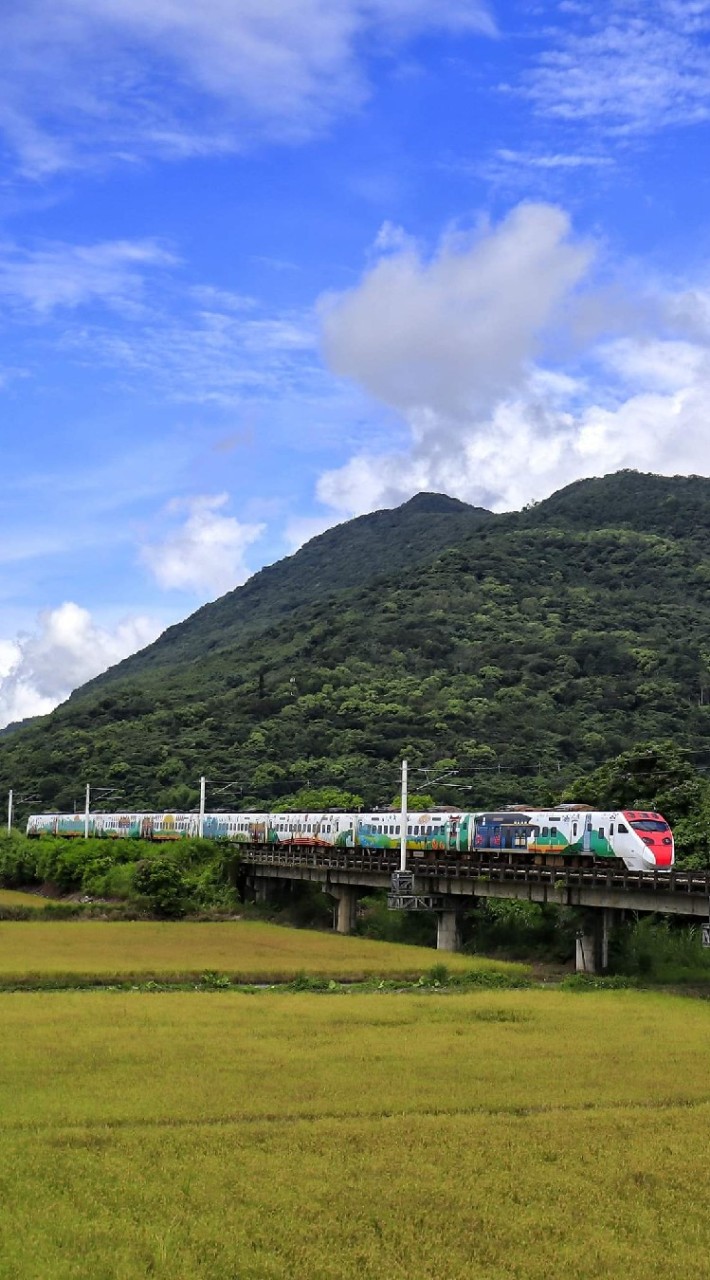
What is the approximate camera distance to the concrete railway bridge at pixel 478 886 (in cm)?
5269

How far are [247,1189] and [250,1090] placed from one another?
26.0 ft

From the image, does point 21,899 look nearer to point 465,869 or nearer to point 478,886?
point 465,869

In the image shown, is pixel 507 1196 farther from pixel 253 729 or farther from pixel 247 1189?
pixel 253 729

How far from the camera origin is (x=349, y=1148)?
24844 millimetres

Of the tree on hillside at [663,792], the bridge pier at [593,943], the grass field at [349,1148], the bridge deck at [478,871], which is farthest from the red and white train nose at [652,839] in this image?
the grass field at [349,1148]

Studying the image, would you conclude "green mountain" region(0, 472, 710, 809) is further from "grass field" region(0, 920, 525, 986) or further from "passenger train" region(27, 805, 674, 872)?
"grass field" region(0, 920, 525, 986)

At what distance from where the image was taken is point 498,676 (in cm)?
17125

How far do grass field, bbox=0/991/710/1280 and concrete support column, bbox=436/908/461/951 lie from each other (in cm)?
2709

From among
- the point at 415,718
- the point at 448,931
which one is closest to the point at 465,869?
the point at 448,931

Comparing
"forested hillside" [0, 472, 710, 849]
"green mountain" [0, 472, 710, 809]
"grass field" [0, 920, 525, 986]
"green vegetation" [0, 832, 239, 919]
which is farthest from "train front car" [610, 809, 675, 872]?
"green mountain" [0, 472, 710, 809]

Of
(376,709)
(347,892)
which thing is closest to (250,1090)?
(347,892)

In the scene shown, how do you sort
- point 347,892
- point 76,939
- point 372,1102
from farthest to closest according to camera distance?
point 347,892, point 76,939, point 372,1102

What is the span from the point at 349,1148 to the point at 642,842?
3632cm

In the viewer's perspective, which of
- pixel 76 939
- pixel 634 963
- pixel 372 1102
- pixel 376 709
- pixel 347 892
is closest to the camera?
pixel 372 1102
